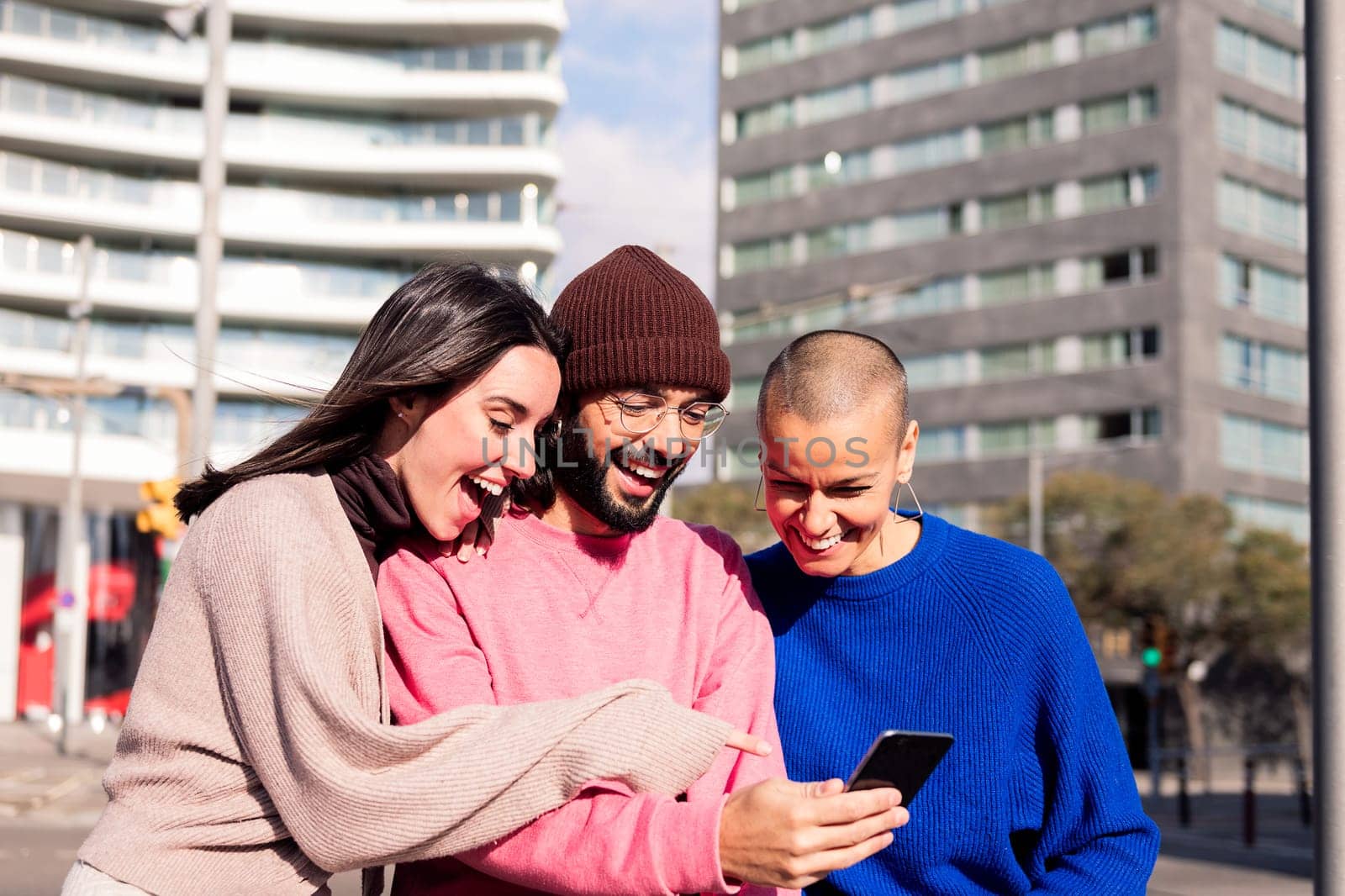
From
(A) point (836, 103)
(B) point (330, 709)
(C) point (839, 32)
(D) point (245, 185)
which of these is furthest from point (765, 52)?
(B) point (330, 709)

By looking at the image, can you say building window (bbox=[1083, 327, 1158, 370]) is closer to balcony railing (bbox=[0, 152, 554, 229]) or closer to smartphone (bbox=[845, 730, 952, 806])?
balcony railing (bbox=[0, 152, 554, 229])

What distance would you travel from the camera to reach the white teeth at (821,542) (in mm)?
3432

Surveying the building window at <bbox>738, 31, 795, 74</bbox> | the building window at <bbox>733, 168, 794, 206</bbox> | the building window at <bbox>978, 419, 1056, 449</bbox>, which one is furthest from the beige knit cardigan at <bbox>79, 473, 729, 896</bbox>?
the building window at <bbox>738, 31, 795, 74</bbox>

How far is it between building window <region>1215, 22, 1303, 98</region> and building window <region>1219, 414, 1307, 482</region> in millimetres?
12343

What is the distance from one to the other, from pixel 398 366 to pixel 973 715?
1.52 m

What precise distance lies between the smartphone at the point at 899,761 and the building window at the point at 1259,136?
54.5m

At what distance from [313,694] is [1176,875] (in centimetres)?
1566

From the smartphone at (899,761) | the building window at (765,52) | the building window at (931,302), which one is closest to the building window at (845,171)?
the building window at (765,52)

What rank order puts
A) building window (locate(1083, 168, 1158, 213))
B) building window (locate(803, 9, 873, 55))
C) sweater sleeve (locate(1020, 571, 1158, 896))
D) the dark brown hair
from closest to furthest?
the dark brown hair, sweater sleeve (locate(1020, 571, 1158, 896)), building window (locate(1083, 168, 1158, 213)), building window (locate(803, 9, 873, 55))

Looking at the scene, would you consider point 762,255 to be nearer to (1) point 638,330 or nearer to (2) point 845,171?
(2) point 845,171

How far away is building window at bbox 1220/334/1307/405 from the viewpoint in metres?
51.9

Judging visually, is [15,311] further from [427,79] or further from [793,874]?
[793,874]

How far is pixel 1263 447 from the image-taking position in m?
52.6

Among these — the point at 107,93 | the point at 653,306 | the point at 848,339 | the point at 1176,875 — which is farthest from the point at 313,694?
the point at 107,93
